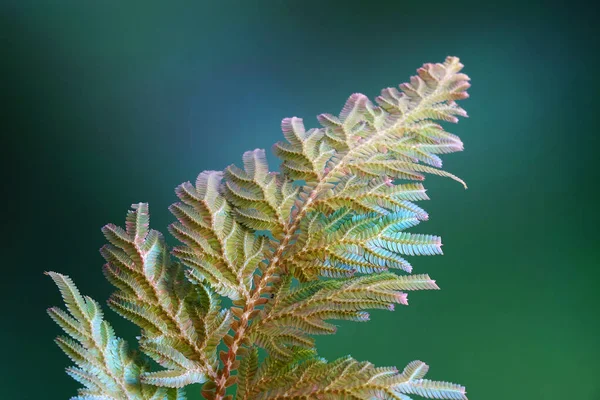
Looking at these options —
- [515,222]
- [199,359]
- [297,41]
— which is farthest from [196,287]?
[515,222]

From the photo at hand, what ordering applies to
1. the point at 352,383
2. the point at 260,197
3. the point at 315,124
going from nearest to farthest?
the point at 352,383, the point at 260,197, the point at 315,124

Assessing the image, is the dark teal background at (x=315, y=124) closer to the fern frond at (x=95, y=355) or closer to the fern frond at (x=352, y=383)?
the fern frond at (x=95, y=355)

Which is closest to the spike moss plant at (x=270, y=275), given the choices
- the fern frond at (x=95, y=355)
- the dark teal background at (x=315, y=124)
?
the fern frond at (x=95, y=355)

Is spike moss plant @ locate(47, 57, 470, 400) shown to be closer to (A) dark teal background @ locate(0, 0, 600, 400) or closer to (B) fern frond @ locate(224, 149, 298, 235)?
(B) fern frond @ locate(224, 149, 298, 235)

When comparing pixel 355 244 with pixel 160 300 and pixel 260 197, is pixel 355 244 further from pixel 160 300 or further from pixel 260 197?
pixel 160 300

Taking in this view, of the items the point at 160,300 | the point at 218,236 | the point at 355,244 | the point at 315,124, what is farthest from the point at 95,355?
the point at 315,124

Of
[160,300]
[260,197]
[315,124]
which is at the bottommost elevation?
[160,300]
